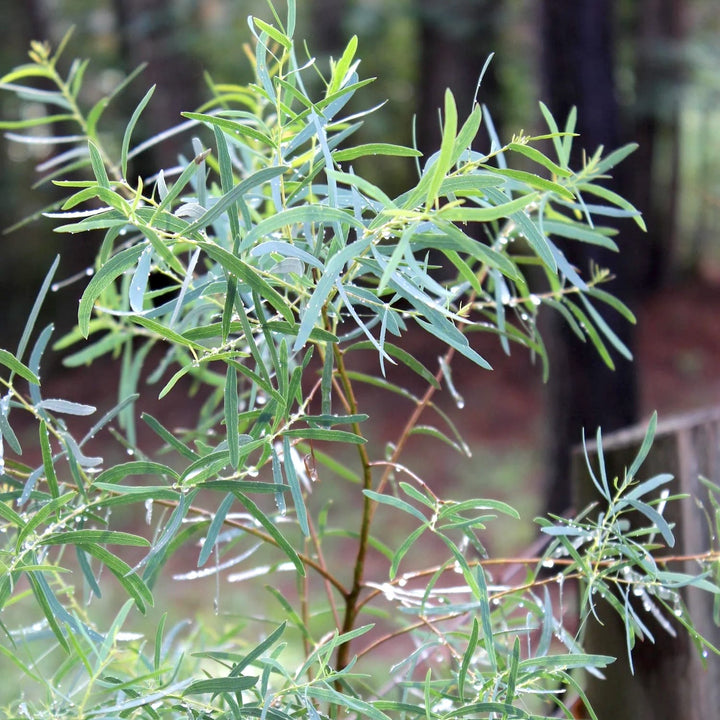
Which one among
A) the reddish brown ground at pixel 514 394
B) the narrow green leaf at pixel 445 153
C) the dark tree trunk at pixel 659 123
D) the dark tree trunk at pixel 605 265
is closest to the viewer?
the narrow green leaf at pixel 445 153

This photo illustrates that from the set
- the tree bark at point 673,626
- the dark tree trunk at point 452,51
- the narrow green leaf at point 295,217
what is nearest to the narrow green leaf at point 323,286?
the narrow green leaf at point 295,217

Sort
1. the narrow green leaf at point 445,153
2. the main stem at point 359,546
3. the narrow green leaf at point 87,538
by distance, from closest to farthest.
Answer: the narrow green leaf at point 445,153 → the narrow green leaf at point 87,538 → the main stem at point 359,546

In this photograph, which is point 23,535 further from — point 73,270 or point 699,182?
point 699,182

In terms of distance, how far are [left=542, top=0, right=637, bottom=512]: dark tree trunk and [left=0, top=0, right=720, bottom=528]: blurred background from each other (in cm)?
118

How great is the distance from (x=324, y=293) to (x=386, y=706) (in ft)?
0.96

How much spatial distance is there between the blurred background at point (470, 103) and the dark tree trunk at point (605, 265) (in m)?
1.18

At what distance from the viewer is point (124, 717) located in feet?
1.76

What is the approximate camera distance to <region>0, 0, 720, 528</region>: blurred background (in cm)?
571

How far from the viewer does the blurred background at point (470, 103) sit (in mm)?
5715

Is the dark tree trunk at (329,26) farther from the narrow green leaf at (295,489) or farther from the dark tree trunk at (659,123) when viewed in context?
the narrow green leaf at (295,489)

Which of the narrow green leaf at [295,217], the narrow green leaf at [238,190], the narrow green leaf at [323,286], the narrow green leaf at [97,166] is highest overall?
the narrow green leaf at [97,166]

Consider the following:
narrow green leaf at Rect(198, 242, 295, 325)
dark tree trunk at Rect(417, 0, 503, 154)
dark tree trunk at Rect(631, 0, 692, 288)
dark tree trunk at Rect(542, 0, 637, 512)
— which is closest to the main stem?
narrow green leaf at Rect(198, 242, 295, 325)

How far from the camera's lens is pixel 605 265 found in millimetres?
3031

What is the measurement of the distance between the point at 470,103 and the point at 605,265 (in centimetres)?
194
